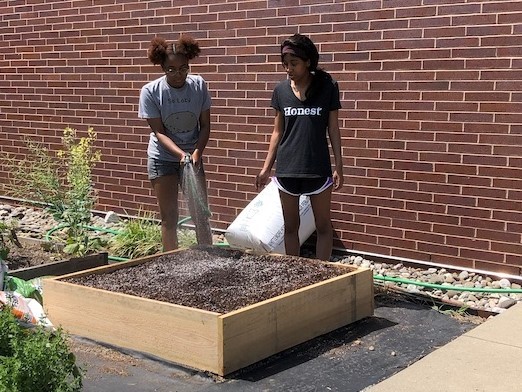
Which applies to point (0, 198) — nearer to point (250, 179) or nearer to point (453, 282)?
point (250, 179)

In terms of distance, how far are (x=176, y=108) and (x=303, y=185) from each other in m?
1.09

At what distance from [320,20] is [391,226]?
1926mm

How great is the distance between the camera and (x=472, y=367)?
4.43m

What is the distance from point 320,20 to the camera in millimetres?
7133

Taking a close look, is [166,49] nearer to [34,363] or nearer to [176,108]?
[176,108]

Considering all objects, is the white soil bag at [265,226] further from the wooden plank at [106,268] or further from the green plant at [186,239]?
the wooden plank at [106,268]

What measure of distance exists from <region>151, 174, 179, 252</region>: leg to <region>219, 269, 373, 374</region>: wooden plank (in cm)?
169

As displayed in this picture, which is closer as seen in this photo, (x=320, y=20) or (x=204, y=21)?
(x=320, y=20)

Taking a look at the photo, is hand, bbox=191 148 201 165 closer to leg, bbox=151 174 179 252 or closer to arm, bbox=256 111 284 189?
leg, bbox=151 174 179 252

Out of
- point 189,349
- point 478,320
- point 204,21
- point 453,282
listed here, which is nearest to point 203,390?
point 189,349

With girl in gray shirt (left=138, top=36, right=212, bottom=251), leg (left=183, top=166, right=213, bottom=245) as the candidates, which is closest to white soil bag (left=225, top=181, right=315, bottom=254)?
leg (left=183, top=166, right=213, bottom=245)

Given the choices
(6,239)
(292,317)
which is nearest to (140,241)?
(6,239)

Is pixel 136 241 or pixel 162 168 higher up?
pixel 162 168

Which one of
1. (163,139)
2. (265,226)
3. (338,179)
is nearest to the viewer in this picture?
(338,179)
